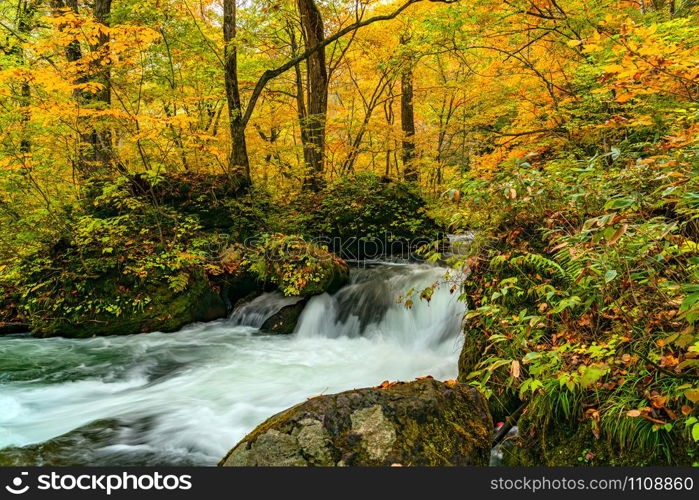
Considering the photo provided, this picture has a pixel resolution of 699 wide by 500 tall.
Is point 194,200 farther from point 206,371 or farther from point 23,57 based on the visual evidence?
point 206,371

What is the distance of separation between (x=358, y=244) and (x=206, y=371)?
550 centimetres

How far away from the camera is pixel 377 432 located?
85.8 inches

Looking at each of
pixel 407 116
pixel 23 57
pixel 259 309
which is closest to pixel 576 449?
pixel 259 309

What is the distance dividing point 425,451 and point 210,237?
7.40m

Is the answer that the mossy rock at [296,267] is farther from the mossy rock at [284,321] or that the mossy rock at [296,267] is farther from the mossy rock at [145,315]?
the mossy rock at [145,315]

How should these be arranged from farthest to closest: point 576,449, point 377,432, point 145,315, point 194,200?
point 194,200, point 145,315, point 576,449, point 377,432

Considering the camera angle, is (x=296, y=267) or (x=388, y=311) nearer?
(x=388, y=311)

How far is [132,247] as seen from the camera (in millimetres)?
7641

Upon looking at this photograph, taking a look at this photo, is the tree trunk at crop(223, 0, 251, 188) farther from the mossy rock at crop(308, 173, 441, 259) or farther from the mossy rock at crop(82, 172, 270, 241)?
the mossy rock at crop(308, 173, 441, 259)

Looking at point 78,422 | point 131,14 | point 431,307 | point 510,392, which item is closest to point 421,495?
point 510,392

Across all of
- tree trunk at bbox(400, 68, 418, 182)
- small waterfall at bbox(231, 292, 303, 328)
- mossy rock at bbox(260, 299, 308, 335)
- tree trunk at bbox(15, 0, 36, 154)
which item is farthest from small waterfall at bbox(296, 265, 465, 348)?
tree trunk at bbox(15, 0, 36, 154)

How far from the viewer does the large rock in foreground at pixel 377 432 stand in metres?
2.06

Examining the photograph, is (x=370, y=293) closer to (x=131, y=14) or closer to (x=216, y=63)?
→ (x=216, y=63)

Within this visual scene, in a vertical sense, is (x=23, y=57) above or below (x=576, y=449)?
above
